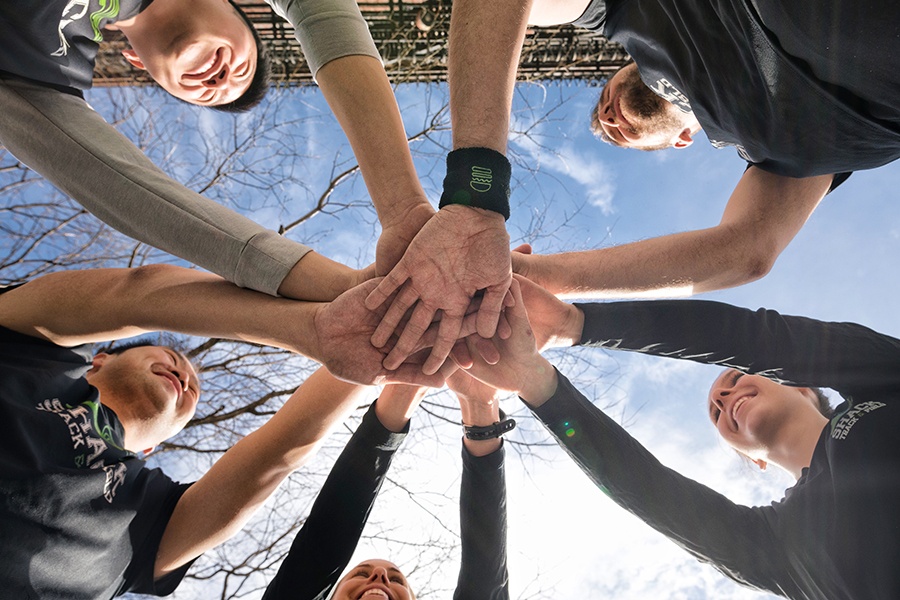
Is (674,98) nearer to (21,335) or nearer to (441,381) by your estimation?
(441,381)

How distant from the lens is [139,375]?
304 cm

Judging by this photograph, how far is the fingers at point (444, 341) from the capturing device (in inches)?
85.0

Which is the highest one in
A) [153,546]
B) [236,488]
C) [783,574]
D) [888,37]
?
[888,37]

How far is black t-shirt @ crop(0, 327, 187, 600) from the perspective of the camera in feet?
5.65

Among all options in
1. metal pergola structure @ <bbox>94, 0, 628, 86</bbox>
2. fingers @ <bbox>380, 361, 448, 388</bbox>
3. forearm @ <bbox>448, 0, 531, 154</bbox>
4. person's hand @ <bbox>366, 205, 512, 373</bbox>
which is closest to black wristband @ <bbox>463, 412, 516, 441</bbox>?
fingers @ <bbox>380, 361, 448, 388</bbox>

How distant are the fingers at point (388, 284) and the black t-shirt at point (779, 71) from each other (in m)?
1.33

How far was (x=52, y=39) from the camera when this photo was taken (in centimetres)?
200

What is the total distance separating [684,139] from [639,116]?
1.15ft

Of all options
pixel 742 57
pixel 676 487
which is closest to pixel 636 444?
pixel 676 487

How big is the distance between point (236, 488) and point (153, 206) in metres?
1.24

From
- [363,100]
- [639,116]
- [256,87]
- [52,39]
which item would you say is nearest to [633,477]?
[363,100]

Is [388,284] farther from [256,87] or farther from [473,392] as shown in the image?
[256,87]

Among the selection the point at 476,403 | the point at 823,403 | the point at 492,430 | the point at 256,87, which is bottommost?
the point at 492,430

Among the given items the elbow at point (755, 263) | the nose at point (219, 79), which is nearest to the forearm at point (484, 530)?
the elbow at point (755, 263)
